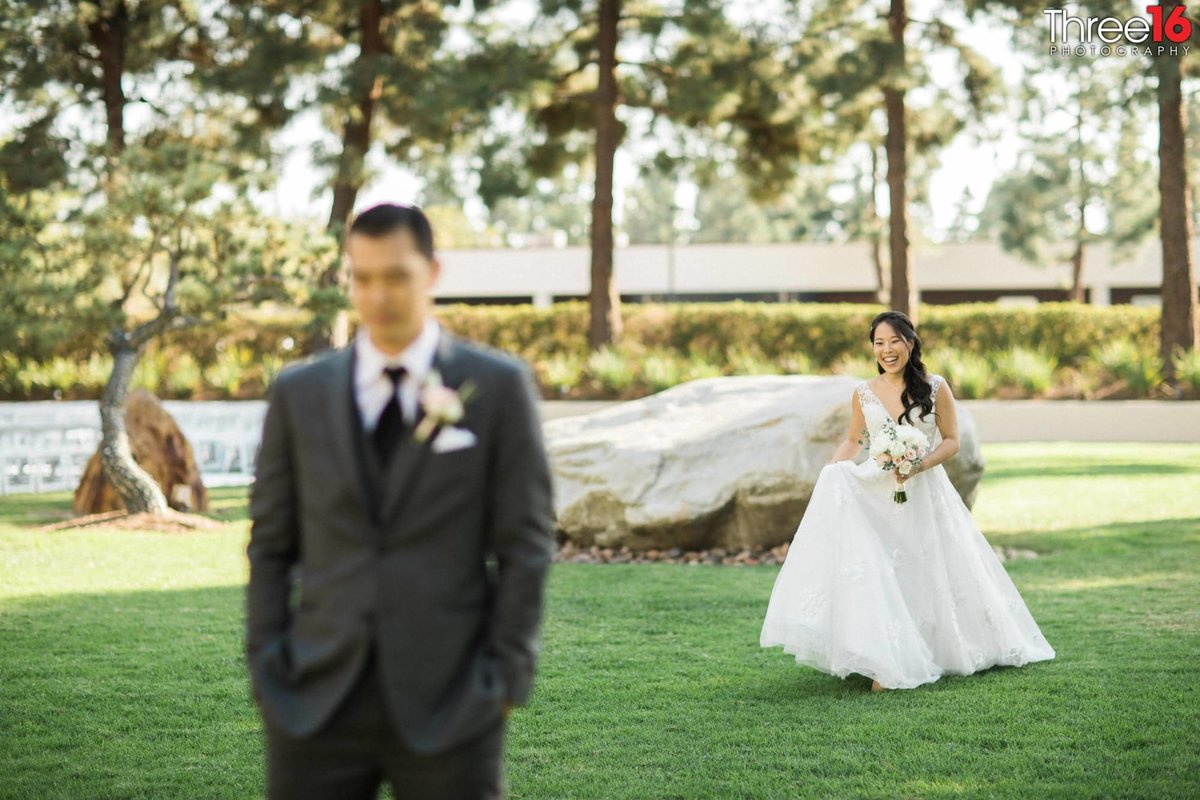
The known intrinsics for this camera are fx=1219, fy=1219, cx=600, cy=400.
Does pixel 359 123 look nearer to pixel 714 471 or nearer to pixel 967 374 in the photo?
pixel 967 374

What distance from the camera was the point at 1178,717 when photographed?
589 cm

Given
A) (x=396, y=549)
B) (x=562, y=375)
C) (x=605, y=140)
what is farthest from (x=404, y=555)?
(x=562, y=375)

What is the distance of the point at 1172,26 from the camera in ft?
73.6

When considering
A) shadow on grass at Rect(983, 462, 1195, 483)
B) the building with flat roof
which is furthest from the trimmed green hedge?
the building with flat roof

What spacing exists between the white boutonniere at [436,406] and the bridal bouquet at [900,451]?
440cm

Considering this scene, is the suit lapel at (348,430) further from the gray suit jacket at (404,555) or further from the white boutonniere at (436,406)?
the white boutonniere at (436,406)

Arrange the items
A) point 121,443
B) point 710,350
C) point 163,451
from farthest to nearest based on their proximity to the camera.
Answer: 1. point 710,350
2. point 163,451
3. point 121,443

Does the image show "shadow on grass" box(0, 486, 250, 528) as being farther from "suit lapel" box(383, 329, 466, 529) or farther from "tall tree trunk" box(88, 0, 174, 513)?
"suit lapel" box(383, 329, 466, 529)

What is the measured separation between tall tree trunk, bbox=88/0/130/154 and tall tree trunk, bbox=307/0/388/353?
4.88 metres

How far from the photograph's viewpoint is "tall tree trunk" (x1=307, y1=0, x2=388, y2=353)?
21516 mm

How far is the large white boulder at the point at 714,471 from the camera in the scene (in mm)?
11250

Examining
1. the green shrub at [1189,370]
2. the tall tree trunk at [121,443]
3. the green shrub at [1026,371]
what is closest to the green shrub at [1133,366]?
the green shrub at [1189,370]

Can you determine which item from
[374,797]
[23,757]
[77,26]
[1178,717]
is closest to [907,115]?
[77,26]

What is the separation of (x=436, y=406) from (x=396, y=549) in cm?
33
